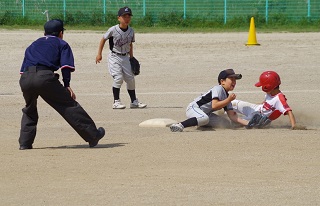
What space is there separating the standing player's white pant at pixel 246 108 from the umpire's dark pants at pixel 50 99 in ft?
9.54

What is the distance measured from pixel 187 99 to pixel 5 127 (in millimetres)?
4262

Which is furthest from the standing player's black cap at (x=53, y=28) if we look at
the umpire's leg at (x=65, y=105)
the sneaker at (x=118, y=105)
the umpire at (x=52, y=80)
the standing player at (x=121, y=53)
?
the sneaker at (x=118, y=105)

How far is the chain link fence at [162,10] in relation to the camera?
3822cm

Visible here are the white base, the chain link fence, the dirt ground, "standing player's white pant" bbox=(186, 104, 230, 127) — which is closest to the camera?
the dirt ground

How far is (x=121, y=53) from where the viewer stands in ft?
48.3

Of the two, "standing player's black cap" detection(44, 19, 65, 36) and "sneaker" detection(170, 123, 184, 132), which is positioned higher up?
"standing player's black cap" detection(44, 19, 65, 36)

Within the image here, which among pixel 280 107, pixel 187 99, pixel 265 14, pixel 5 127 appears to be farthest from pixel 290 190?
pixel 265 14

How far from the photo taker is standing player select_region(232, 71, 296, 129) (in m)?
11.9

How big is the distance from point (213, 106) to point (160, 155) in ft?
7.58

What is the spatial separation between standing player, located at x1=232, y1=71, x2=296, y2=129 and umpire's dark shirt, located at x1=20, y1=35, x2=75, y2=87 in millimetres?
3103

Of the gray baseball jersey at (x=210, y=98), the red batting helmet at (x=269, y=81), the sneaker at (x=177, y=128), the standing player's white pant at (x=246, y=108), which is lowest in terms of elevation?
the sneaker at (x=177, y=128)

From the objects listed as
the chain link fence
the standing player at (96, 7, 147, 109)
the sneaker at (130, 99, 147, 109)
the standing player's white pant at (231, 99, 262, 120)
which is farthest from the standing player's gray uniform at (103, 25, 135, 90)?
the chain link fence

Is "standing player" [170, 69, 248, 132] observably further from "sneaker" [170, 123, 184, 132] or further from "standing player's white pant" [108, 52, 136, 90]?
"standing player's white pant" [108, 52, 136, 90]

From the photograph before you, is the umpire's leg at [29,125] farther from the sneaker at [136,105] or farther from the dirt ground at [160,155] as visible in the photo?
the sneaker at [136,105]
